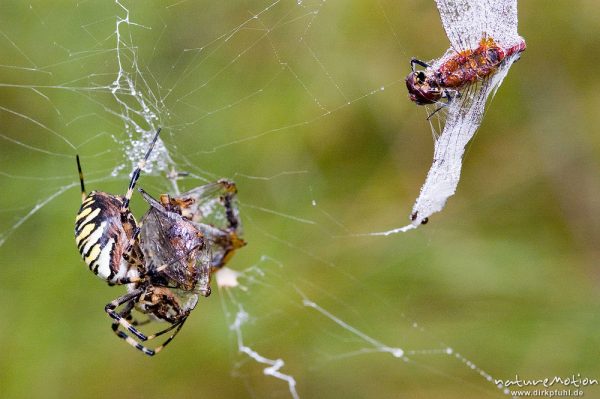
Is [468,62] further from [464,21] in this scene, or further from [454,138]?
[454,138]

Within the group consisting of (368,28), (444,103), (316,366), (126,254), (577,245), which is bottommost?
(126,254)

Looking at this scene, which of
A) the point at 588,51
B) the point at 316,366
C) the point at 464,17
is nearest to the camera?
the point at 464,17

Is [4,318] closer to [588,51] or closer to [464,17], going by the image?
[464,17]

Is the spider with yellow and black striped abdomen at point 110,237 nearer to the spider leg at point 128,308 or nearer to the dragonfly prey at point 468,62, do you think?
the spider leg at point 128,308

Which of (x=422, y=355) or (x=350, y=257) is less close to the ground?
(x=350, y=257)

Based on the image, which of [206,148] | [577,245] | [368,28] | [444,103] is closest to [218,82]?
[206,148]

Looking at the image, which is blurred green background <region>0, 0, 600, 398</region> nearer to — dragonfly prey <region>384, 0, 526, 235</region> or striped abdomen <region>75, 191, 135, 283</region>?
striped abdomen <region>75, 191, 135, 283</region>

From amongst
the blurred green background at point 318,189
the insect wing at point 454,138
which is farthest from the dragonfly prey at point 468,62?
the blurred green background at point 318,189
